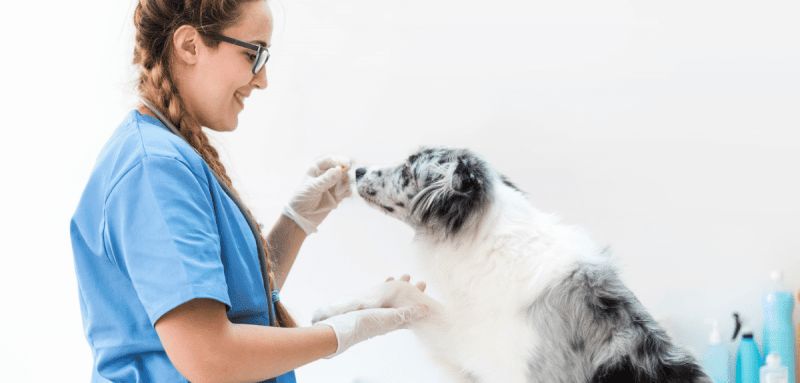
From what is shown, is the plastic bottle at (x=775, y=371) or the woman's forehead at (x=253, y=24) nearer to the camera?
the woman's forehead at (x=253, y=24)

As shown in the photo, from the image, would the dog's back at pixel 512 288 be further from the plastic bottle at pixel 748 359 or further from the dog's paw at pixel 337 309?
the plastic bottle at pixel 748 359

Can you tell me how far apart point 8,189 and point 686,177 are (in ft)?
11.1

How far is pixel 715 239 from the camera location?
2.31 meters

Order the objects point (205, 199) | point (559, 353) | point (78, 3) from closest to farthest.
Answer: point (205, 199)
point (559, 353)
point (78, 3)

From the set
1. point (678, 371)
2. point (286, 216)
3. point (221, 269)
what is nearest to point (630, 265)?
point (678, 371)

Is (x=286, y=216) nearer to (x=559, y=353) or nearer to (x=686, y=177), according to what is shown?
(x=559, y=353)

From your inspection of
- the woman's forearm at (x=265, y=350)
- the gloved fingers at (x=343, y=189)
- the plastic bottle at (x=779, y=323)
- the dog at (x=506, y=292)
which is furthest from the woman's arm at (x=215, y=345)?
the plastic bottle at (x=779, y=323)

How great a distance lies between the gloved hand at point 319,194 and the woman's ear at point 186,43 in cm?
69

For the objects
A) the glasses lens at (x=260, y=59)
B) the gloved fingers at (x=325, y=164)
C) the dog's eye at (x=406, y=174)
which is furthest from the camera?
the gloved fingers at (x=325, y=164)

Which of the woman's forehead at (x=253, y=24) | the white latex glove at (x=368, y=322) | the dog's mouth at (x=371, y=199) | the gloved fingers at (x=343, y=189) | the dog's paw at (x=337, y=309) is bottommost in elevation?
the dog's paw at (x=337, y=309)

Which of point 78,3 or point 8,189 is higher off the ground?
point 78,3

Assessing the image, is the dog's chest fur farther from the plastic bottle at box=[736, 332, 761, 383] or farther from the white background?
the plastic bottle at box=[736, 332, 761, 383]

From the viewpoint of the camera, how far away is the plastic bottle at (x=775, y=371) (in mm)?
2096

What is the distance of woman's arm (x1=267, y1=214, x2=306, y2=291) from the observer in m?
1.87
